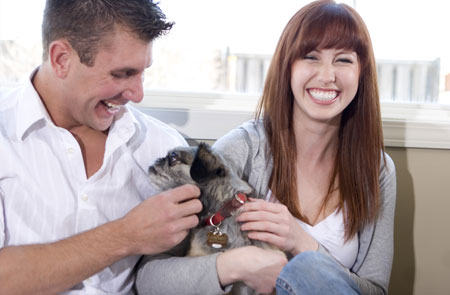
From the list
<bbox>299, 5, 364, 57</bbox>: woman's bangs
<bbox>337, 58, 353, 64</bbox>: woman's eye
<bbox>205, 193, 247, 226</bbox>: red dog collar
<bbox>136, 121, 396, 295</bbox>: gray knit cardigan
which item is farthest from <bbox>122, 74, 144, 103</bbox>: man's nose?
<bbox>337, 58, 353, 64</bbox>: woman's eye

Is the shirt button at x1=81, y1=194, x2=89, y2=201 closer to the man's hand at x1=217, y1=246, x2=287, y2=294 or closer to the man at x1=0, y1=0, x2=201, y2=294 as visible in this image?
the man at x1=0, y1=0, x2=201, y2=294

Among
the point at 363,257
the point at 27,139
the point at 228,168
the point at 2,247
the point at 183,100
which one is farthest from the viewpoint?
the point at 183,100

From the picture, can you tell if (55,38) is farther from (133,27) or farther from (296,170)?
(296,170)

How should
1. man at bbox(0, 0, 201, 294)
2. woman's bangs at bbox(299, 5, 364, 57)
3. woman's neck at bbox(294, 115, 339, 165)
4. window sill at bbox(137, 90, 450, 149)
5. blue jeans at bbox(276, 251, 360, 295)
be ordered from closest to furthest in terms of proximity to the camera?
blue jeans at bbox(276, 251, 360, 295), man at bbox(0, 0, 201, 294), woman's bangs at bbox(299, 5, 364, 57), woman's neck at bbox(294, 115, 339, 165), window sill at bbox(137, 90, 450, 149)

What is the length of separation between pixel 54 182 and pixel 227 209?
1.87 feet

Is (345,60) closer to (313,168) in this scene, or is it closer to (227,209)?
(313,168)

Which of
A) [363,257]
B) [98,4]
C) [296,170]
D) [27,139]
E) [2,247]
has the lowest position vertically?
[363,257]

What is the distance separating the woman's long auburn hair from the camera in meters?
1.65

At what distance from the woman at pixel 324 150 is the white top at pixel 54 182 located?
41 cm

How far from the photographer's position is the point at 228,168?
1.65 meters

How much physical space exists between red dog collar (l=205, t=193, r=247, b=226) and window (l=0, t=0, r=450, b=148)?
82 cm

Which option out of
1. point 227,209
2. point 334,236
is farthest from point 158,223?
point 334,236

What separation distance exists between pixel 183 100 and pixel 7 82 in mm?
879

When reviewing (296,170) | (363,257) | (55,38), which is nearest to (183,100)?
(296,170)
